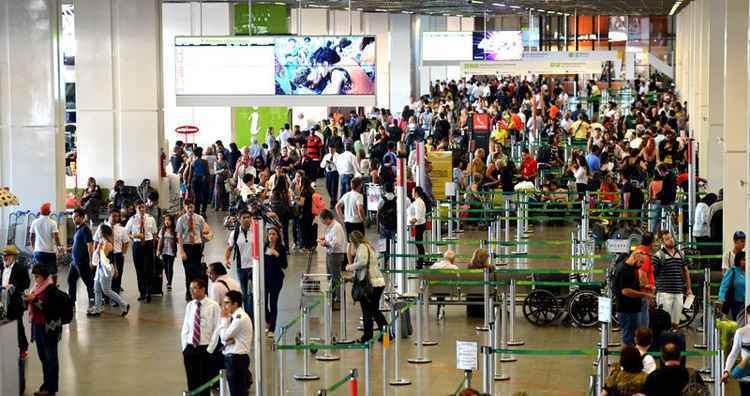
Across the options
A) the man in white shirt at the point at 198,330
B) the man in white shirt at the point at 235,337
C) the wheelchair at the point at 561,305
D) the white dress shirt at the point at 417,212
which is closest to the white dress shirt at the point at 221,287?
the man in white shirt at the point at 198,330

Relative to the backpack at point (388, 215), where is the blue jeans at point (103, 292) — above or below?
below

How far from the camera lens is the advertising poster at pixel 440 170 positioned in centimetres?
3003

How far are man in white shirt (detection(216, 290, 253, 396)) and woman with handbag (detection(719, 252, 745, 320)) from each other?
5856 millimetres

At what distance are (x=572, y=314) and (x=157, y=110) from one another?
13.7 metres

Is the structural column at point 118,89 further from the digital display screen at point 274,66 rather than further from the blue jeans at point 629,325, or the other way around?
the blue jeans at point 629,325

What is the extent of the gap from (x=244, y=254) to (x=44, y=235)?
14.6 feet

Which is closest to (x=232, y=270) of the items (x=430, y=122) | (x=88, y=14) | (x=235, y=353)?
(x=88, y=14)

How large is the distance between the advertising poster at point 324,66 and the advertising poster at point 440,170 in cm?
184

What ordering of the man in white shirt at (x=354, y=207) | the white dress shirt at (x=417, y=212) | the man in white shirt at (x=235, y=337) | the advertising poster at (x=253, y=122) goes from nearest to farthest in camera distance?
1. the man in white shirt at (x=235, y=337)
2. the white dress shirt at (x=417, y=212)
3. the man in white shirt at (x=354, y=207)
4. the advertising poster at (x=253, y=122)

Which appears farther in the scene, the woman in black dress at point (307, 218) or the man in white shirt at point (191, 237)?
the woman in black dress at point (307, 218)

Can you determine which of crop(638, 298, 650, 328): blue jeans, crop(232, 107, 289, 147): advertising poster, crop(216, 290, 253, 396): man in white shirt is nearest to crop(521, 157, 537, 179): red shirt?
crop(232, 107, 289, 147): advertising poster

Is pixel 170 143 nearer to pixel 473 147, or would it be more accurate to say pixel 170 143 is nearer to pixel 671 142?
pixel 473 147

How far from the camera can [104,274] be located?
20.4m

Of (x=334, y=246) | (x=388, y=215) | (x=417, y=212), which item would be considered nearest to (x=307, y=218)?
(x=388, y=215)
